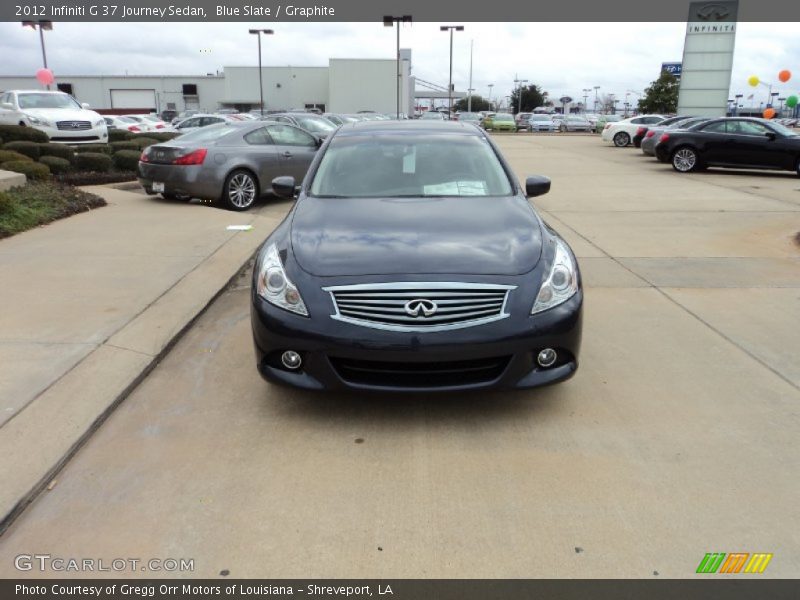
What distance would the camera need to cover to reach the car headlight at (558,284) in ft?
12.2

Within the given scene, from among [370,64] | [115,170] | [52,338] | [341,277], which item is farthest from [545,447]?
[370,64]

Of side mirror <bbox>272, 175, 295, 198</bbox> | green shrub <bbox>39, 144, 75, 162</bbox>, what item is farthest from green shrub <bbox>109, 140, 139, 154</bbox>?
side mirror <bbox>272, 175, 295, 198</bbox>

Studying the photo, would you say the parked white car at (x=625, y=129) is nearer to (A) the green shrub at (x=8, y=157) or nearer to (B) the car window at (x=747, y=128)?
(B) the car window at (x=747, y=128)

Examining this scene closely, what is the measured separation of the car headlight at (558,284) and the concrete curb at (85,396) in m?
2.51

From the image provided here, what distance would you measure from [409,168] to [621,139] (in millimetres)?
27520

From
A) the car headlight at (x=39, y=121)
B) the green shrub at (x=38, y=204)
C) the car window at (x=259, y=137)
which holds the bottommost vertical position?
the green shrub at (x=38, y=204)

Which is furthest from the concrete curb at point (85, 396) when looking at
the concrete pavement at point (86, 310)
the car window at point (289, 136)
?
the car window at point (289, 136)

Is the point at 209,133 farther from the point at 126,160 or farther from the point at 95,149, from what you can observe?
the point at 95,149

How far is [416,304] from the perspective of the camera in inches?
140

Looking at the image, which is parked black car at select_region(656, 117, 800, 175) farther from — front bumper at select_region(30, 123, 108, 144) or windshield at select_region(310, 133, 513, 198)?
front bumper at select_region(30, 123, 108, 144)
